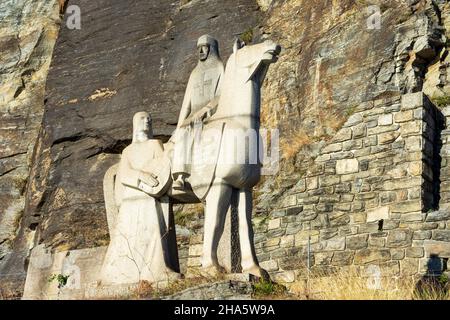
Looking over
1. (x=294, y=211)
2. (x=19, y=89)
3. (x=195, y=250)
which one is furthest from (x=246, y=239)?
(x=19, y=89)

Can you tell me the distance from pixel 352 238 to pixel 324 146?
2.03 metres

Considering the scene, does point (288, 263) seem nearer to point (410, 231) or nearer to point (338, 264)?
point (338, 264)

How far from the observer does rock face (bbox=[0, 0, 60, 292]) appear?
21.6 metres

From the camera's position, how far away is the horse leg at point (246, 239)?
10180mm

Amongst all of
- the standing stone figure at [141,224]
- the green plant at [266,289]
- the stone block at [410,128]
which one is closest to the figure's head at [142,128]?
the standing stone figure at [141,224]

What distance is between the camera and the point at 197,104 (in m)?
11.2

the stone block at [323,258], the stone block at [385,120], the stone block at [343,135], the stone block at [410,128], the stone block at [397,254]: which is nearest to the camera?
the stone block at [397,254]

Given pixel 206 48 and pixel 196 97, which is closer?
pixel 196 97

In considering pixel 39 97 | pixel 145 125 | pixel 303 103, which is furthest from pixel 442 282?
pixel 39 97

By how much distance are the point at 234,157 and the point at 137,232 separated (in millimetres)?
1403

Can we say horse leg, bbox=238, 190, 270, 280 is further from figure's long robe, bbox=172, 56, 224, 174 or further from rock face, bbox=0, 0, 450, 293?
rock face, bbox=0, 0, 450, 293

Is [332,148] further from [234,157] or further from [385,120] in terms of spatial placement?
[234,157]

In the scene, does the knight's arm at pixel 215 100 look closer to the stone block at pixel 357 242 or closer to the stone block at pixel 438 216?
the stone block at pixel 438 216

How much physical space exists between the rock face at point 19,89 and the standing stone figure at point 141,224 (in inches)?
374
